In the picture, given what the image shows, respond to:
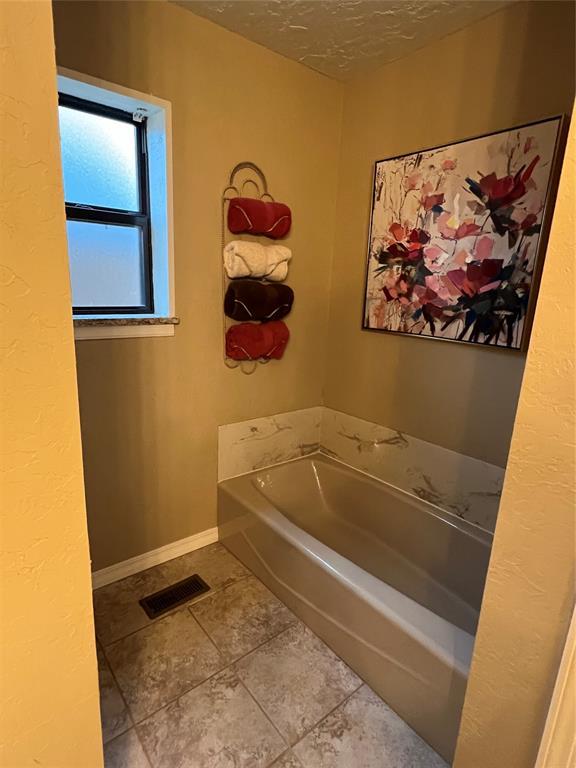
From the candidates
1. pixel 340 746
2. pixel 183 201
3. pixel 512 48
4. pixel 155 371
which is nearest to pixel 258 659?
pixel 340 746

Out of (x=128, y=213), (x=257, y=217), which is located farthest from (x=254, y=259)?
(x=128, y=213)

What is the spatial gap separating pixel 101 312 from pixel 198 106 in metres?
0.97

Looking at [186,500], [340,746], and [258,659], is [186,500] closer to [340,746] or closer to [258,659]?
[258,659]

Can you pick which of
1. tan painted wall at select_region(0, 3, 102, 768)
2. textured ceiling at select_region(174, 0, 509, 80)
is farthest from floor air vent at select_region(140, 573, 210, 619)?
textured ceiling at select_region(174, 0, 509, 80)

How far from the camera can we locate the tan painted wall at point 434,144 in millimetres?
1521

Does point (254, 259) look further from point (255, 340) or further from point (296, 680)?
point (296, 680)

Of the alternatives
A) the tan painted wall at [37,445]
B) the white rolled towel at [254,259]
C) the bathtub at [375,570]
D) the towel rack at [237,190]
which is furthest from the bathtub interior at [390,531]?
the tan painted wall at [37,445]

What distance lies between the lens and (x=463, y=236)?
1.76m

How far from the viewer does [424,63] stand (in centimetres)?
182

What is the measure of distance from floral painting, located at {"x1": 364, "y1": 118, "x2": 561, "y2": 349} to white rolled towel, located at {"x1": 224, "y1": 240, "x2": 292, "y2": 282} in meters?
0.48

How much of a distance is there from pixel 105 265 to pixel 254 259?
659mm

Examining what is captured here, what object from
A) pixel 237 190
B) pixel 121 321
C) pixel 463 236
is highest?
pixel 237 190

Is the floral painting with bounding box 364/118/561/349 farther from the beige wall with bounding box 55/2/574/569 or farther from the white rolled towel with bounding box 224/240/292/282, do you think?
the white rolled towel with bounding box 224/240/292/282

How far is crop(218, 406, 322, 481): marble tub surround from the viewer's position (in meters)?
2.22
